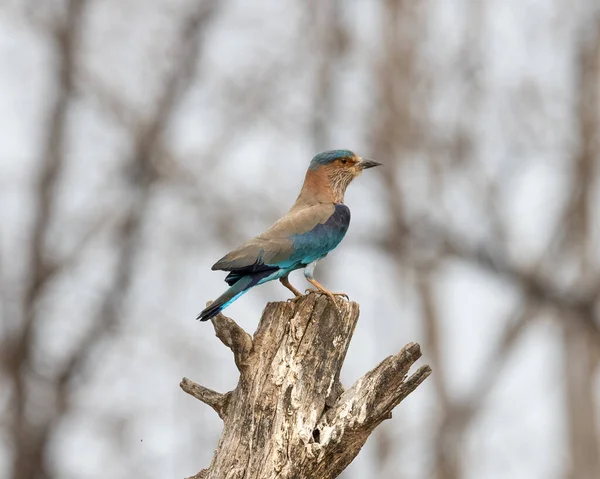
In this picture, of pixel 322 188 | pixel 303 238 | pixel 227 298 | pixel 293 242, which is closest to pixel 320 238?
pixel 303 238

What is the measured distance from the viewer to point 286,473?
573 centimetres

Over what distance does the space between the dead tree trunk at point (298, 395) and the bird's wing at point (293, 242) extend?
10.6 inches

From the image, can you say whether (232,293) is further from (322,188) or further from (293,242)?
(322,188)

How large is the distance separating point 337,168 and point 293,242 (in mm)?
1503

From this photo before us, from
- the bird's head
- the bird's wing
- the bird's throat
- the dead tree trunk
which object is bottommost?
the dead tree trunk

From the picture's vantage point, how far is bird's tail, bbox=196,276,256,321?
576cm

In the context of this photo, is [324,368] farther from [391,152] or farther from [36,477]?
[391,152]

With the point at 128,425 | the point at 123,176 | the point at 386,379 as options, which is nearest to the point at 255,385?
the point at 386,379

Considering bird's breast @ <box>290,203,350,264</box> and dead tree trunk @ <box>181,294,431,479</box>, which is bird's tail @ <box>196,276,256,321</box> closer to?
dead tree trunk @ <box>181,294,431,479</box>

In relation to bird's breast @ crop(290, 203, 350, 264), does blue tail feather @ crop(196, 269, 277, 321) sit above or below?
below

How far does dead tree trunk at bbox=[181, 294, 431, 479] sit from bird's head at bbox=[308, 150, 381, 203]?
1.86 m

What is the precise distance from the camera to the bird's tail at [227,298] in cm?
576

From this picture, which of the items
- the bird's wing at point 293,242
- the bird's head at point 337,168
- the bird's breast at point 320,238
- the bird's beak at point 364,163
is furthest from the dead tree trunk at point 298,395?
the bird's beak at point 364,163

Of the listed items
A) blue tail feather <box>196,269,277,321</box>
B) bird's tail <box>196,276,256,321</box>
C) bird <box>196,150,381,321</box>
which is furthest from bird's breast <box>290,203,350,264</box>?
bird's tail <box>196,276,256,321</box>
